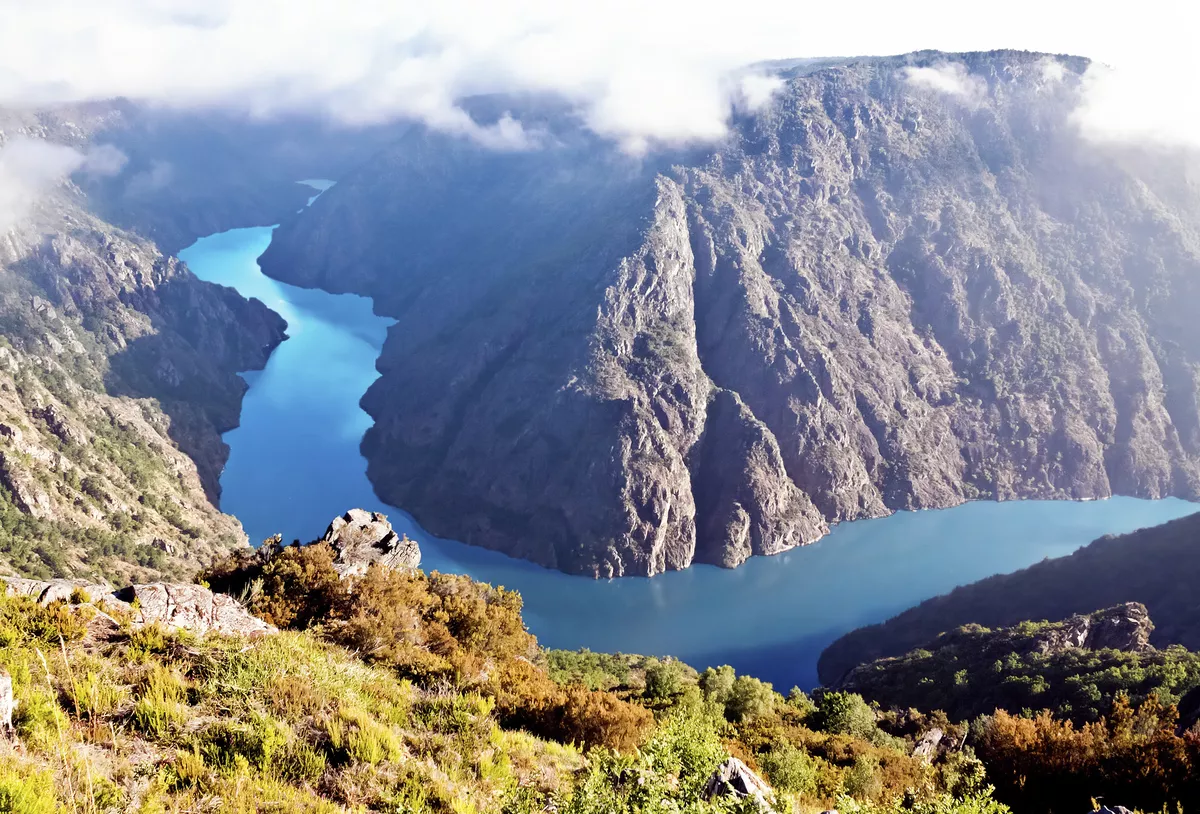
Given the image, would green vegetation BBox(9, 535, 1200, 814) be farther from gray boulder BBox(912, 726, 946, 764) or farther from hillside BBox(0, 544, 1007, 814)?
gray boulder BBox(912, 726, 946, 764)

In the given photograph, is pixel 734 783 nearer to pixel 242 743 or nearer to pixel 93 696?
pixel 242 743

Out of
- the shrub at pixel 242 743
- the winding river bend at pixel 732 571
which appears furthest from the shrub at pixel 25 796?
the winding river bend at pixel 732 571

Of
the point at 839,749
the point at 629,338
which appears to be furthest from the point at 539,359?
the point at 839,749

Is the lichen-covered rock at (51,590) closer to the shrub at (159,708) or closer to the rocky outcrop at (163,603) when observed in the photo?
the rocky outcrop at (163,603)

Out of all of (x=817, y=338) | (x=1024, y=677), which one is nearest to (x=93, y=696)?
(x=1024, y=677)

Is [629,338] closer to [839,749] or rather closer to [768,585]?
[768,585]

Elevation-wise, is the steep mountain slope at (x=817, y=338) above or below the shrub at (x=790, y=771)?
above
